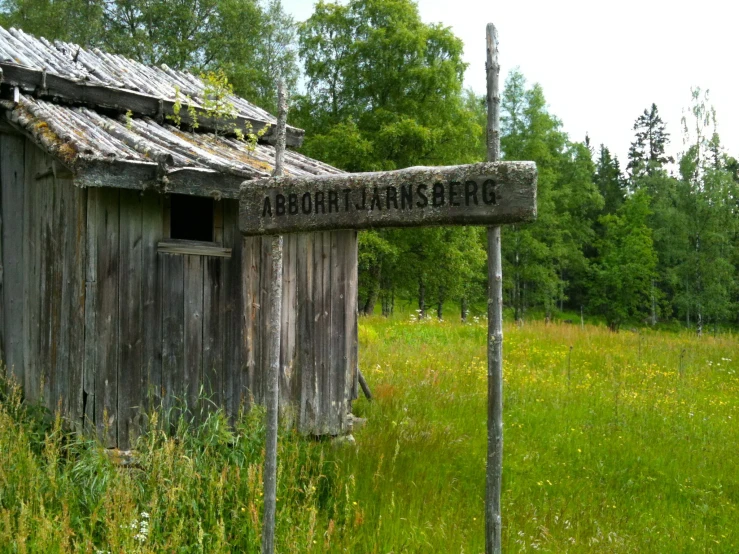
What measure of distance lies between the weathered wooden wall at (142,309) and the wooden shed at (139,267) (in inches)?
0.5

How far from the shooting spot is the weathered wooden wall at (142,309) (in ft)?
17.5

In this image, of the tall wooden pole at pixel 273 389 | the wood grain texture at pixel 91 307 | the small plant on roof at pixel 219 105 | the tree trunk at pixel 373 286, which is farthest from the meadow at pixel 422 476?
the tree trunk at pixel 373 286

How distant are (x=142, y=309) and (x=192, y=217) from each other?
3.70 feet

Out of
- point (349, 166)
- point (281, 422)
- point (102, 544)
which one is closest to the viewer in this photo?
point (102, 544)

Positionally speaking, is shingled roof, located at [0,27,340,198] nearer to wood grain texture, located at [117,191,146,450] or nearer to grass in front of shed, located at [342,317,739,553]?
wood grain texture, located at [117,191,146,450]

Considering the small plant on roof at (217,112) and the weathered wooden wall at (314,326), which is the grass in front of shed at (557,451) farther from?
the small plant on roof at (217,112)

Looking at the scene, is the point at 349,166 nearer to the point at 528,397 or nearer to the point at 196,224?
the point at 528,397

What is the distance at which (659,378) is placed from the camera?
10.2m

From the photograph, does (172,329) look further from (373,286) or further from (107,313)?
(373,286)

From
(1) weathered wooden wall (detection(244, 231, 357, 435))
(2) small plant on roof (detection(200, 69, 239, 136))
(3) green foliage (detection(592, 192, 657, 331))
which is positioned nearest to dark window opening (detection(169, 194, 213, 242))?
(1) weathered wooden wall (detection(244, 231, 357, 435))

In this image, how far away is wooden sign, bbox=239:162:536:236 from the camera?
296 cm

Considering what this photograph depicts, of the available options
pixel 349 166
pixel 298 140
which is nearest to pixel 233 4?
pixel 349 166

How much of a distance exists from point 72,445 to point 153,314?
1.23m

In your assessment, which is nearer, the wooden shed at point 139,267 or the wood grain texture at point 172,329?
the wooden shed at point 139,267
